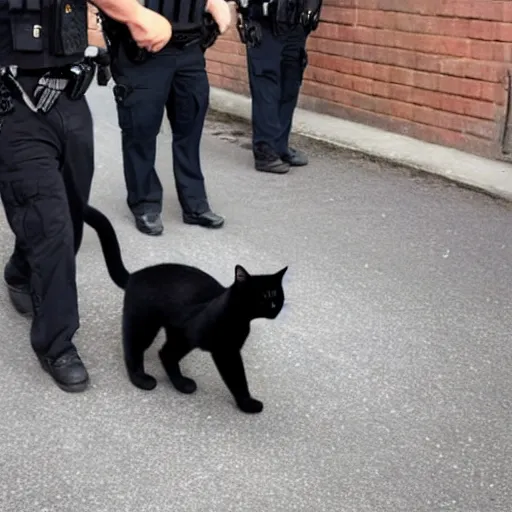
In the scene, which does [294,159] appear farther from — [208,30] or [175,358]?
[175,358]

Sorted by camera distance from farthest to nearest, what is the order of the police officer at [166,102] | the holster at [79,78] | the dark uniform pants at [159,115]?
the dark uniform pants at [159,115] → the police officer at [166,102] → the holster at [79,78]

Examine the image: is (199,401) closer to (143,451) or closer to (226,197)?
(143,451)

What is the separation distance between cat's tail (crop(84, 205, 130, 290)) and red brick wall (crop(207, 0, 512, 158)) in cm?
391

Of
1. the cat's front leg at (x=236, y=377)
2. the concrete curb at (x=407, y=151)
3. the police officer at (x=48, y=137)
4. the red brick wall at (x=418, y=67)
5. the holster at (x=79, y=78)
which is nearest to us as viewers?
the cat's front leg at (x=236, y=377)

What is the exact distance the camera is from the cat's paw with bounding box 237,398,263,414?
343 centimetres

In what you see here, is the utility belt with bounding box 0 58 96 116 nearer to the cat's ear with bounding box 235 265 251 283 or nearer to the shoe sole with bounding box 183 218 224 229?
the cat's ear with bounding box 235 265 251 283

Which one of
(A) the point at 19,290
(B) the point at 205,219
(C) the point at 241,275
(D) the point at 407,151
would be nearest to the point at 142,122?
(B) the point at 205,219

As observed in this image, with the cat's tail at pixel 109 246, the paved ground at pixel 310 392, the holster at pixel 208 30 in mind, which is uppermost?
the holster at pixel 208 30

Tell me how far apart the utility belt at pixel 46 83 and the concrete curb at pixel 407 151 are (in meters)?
3.50

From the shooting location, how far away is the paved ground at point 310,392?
3.04m

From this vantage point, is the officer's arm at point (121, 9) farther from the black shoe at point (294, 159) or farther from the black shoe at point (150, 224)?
the black shoe at point (294, 159)

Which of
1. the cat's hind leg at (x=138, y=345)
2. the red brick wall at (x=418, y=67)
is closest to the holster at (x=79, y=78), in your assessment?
the cat's hind leg at (x=138, y=345)

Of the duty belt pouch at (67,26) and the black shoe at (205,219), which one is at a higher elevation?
the duty belt pouch at (67,26)

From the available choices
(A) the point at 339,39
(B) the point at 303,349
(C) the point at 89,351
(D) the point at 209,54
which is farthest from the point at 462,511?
(D) the point at 209,54
